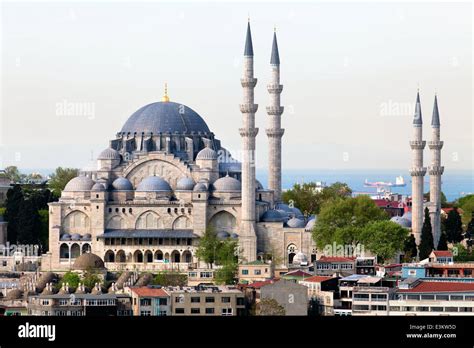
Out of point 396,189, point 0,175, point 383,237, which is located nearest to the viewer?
point 383,237

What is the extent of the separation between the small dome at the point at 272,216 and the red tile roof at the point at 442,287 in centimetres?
1376

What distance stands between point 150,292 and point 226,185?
1375cm

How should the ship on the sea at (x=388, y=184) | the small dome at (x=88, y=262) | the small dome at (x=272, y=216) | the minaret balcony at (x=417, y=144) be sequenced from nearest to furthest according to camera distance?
1. the small dome at (x=88, y=262)
2. the small dome at (x=272, y=216)
3. the minaret balcony at (x=417, y=144)
4. the ship on the sea at (x=388, y=184)

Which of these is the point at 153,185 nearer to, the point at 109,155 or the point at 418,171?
the point at 109,155

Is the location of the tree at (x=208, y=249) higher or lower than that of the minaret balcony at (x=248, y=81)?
lower

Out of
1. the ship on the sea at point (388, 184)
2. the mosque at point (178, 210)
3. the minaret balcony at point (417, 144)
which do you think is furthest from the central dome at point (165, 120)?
the ship on the sea at point (388, 184)

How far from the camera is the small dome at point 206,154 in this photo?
60594 millimetres

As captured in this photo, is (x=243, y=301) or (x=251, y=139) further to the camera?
(x=251, y=139)

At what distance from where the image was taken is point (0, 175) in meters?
79.5

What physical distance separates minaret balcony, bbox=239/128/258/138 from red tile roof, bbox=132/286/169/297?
11.6 metres

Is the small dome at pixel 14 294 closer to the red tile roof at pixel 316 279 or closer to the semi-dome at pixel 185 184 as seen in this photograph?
the red tile roof at pixel 316 279
